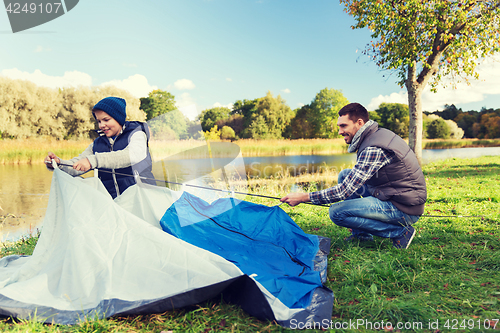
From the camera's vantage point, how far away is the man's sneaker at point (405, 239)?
8.38 ft

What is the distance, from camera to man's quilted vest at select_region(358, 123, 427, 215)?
7.82ft

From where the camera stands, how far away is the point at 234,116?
122 ft

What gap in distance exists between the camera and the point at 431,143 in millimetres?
25234

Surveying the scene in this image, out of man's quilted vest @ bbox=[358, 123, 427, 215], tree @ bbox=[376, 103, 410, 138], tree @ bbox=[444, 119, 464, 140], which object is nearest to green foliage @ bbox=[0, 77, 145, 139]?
man's quilted vest @ bbox=[358, 123, 427, 215]

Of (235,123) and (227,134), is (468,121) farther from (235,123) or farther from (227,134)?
(227,134)

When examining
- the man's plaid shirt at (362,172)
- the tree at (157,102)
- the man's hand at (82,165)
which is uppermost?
the tree at (157,102)

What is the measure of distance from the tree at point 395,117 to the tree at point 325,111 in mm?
8084

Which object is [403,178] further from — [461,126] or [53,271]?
[461,126]

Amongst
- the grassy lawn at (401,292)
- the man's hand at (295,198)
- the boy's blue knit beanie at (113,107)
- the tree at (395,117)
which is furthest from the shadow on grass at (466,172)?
the tree at (395,117)

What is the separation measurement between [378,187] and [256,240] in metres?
1.28

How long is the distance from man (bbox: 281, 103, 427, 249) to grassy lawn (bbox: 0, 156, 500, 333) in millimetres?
260

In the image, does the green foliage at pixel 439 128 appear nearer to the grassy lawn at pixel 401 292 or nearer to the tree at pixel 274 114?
the tree at pixel 274 114

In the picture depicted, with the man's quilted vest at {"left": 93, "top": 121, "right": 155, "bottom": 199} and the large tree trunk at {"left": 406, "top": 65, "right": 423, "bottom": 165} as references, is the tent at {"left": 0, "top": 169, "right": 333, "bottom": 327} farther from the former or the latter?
the large tree trunk at {"left": 406, "top": 65, "right": 423, "bottom": 165}

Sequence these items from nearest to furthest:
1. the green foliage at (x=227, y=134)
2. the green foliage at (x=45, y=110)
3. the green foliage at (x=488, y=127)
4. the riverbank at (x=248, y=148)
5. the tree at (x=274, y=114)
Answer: the riverbank at (x=248, y=148)
the green foliage at (x=45, y=110)
the green foliage at (x=227, y=134)
the green foliage at (x=488, y=127)
the tree at (x=274, y=114)
